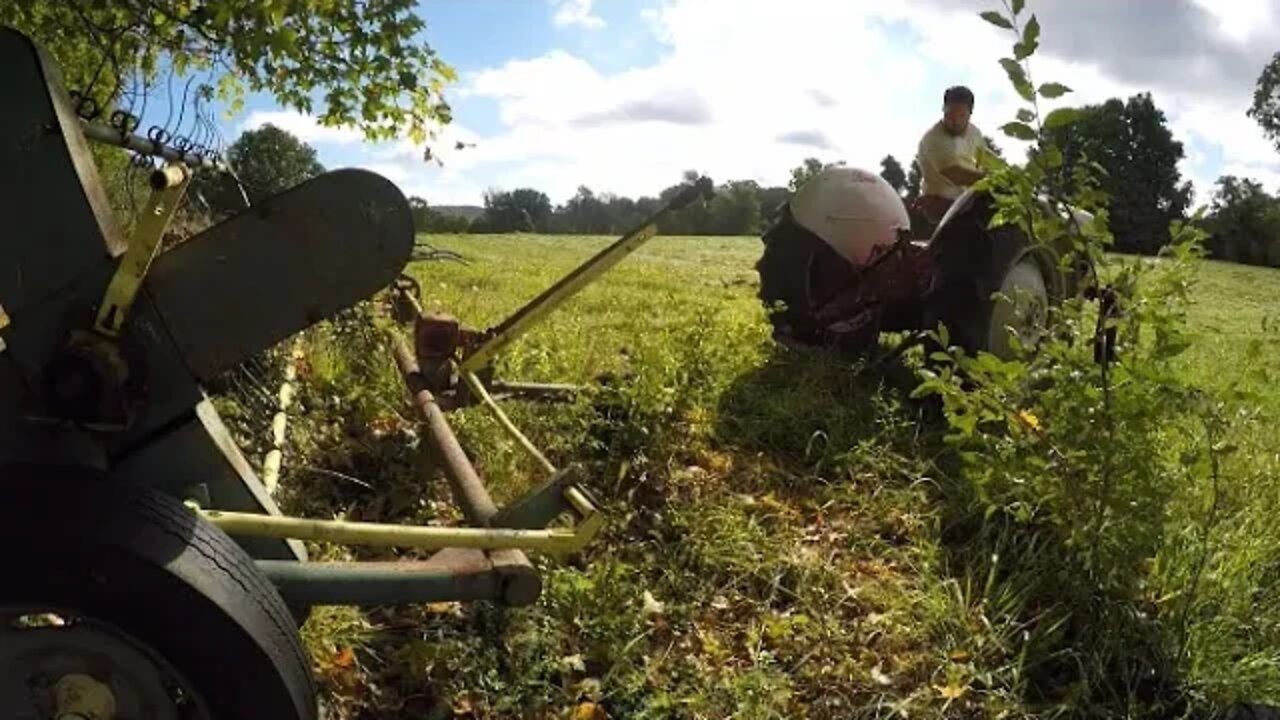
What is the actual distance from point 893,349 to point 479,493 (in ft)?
10.1

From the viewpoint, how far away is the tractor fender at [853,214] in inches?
242

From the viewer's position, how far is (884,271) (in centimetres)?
575

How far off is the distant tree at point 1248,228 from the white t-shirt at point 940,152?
34992 mm

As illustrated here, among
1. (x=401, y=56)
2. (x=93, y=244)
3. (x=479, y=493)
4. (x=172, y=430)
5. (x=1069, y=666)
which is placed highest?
(x=401, y=56)

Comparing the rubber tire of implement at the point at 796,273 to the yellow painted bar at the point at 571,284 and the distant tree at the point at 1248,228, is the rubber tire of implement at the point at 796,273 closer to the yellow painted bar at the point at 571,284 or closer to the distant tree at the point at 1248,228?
the yellow painted bar at the point at 571,284

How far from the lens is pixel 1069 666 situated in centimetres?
319

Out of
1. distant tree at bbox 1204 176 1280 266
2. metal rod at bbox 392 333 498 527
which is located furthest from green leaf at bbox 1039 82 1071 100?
distant tree at bbox 1204 176 1280 266

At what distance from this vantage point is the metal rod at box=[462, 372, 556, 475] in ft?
11.1

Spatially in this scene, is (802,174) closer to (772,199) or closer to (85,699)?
(772,199)

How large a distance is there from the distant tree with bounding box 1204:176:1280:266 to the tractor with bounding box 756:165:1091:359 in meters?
36.5

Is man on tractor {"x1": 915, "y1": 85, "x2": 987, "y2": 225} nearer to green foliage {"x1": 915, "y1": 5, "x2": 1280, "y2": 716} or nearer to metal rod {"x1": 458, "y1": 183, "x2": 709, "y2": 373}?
green foliage {"x1": 915, "y1": 5, "x2": 1280, "y2": 716}

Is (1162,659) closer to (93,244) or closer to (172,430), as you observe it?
(172,430)

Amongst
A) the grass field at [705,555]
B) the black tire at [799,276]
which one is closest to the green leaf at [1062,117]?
the grass field at [705,555]

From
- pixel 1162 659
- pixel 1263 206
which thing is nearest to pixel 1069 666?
pixel 1162 659
